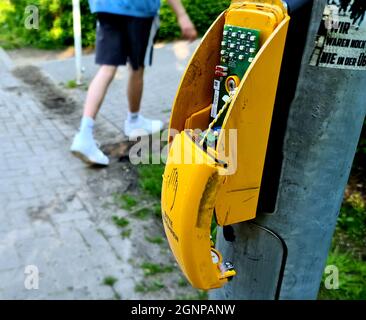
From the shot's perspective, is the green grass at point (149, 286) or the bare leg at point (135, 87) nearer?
the green grass at point (149, 286)

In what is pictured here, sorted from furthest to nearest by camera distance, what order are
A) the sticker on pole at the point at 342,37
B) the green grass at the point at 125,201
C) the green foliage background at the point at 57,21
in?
the green foliage background at the point at 57,21, the green grass at the point at 125,201, the sticker on pole at the point at 342,37

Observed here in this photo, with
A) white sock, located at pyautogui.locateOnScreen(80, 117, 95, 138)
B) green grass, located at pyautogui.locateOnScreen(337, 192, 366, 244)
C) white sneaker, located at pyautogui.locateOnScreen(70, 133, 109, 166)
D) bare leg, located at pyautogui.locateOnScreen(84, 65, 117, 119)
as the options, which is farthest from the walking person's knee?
green grass, located at pyautogui.locateOnScreen(337, 192, 366, 244)

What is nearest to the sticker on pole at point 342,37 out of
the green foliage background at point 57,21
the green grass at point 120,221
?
the green grass at point 120,221

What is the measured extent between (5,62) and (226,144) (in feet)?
20.0

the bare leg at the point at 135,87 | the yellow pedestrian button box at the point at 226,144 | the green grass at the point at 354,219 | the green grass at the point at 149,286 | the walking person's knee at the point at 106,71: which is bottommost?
the green grass at the point at 149,286

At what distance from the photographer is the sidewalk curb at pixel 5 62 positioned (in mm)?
6313

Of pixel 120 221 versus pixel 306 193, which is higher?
pixel 306 193

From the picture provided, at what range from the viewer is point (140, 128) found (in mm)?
4340

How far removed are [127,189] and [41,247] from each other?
86 cm

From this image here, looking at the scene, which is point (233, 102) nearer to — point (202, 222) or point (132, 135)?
point (202, 222)

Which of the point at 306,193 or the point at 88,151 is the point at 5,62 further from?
the point at 306,193

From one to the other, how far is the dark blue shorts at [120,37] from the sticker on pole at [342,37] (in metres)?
2.79

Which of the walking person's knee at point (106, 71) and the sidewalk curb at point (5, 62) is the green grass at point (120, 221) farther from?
the sidewalk curb at point (5, 62)

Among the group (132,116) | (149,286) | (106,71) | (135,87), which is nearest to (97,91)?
(106,71)
